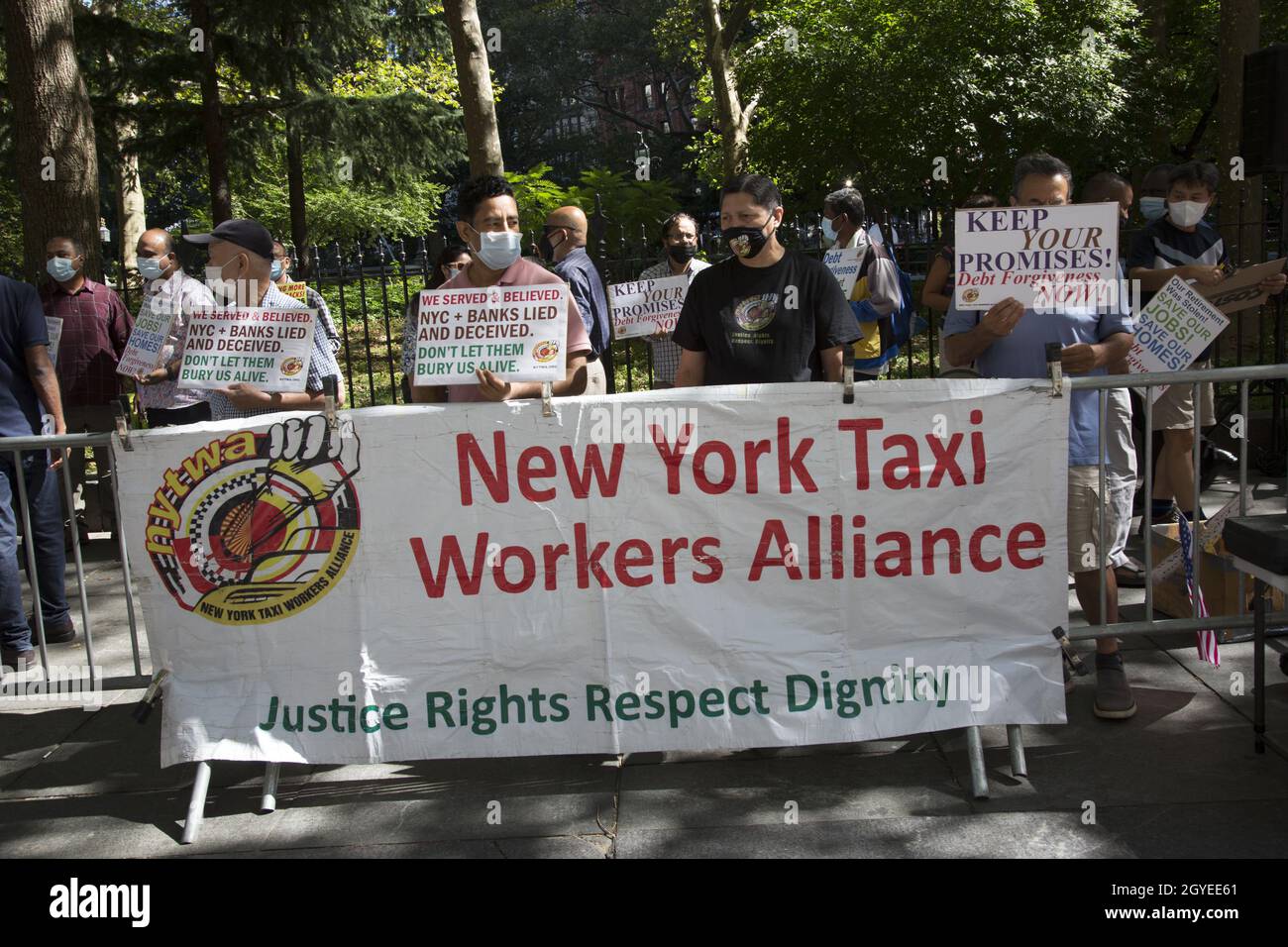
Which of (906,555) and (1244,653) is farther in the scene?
(1244,653)

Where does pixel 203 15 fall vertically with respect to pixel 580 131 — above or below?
below

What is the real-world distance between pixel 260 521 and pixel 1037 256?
3040mm

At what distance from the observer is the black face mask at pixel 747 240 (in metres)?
4.65

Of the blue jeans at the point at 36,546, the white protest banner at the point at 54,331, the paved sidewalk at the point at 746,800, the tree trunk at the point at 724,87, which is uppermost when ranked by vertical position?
the tree trunk at the point at 724,87

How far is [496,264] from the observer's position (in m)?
4.82

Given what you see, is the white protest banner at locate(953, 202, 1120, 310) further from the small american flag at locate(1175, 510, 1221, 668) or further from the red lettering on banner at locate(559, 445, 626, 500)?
the red lettering on banner at locate(559, 445, 626, 500)

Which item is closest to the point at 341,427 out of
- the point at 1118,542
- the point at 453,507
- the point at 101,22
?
the point at 453,507

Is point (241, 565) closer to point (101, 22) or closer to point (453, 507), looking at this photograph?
point (453, 507)

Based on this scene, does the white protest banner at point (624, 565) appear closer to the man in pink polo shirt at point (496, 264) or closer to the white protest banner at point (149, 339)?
the man in pink polo shirt at point (496, 264)

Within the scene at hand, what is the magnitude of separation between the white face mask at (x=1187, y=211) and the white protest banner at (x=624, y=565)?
317cm

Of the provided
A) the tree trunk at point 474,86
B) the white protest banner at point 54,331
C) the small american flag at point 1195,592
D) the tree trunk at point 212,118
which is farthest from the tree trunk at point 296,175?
the small american flag at point 1195,592

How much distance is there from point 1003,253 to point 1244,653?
224cm

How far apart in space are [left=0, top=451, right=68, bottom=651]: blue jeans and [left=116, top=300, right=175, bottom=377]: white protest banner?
608 mm

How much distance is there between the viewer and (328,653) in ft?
14.1
